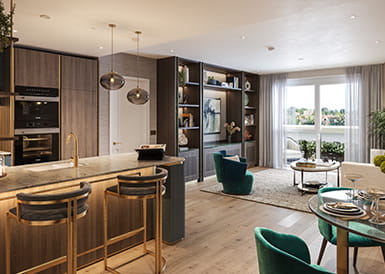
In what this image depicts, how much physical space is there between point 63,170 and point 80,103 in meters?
2.72

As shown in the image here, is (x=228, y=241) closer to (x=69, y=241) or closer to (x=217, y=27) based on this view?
(x=69, y=241)

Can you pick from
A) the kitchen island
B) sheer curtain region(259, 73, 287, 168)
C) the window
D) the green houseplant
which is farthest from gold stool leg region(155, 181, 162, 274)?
sheer curtain region(259, 73, 287, 168)

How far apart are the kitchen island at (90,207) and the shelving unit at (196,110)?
2758mm

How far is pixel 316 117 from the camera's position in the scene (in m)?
8.39

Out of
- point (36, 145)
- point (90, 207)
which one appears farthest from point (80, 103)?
point (90, 207)

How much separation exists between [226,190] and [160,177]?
130 inches

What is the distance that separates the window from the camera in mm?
8047

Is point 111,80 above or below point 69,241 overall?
above

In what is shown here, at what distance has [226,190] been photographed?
5.92 metres

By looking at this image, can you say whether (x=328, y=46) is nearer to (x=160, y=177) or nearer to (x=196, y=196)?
(x=196, y=196)

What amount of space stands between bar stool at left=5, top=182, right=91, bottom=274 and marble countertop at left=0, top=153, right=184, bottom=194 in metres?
0.19

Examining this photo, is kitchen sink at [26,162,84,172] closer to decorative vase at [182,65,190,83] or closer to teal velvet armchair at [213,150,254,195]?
teal velvet armchair at [213,150,254,195]

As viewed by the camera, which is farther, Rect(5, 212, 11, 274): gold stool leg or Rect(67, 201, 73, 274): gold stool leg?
Rect(5, 212, 11, 274): gold stool leg

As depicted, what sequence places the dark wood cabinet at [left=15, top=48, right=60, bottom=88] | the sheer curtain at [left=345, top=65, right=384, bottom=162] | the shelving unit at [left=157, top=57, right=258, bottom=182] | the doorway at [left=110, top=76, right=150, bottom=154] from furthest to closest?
the sheer curtain at [left=345, top=65, right=384, bottom=162] < the shelving unit at [left=157, top=57, right=258, bottom=182] < the doorway at [left=110, top=76, right=150, bottom=154] < the dark wood cabinet at [left=15, top=48, right=60, bottom=88]
